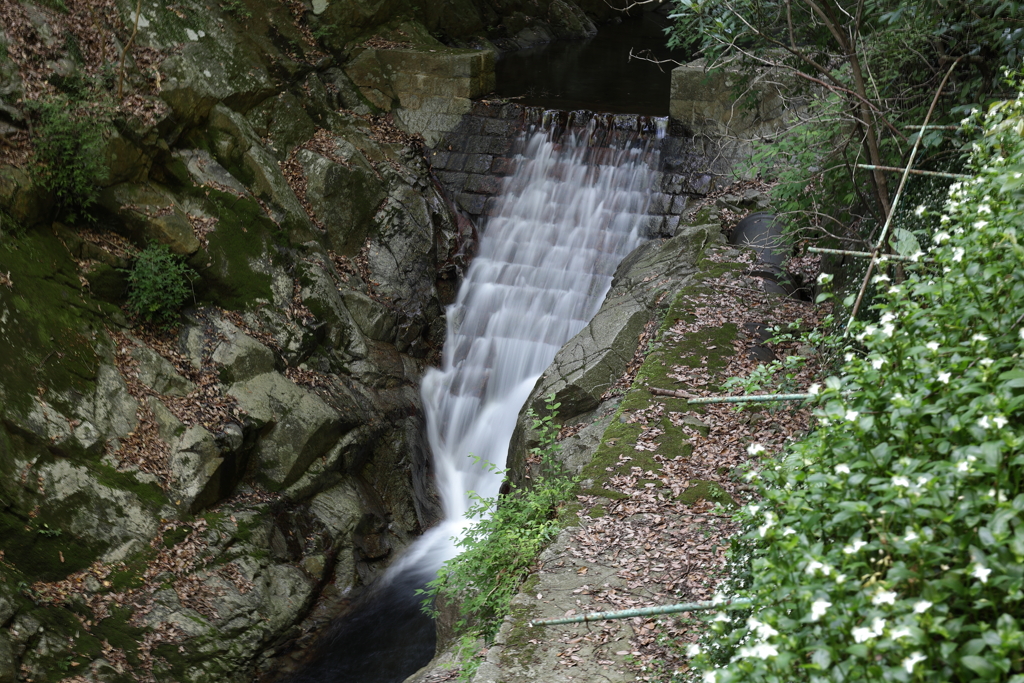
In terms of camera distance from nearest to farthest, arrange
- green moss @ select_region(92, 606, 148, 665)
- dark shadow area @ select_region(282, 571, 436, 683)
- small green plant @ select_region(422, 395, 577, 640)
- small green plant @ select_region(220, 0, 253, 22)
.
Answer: small green plant @ select_region(422, 395, 577, 640), green moss @ select_region(92, 606, 148, 665), dark shadow area @ select_region(282, 571, 436, 683), small green plant @ select_region(220, 0, 253, 22)

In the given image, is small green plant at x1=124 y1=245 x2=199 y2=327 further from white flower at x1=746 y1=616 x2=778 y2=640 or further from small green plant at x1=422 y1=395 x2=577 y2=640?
white flower at x1=746 y1=616 x2=778 y2=640

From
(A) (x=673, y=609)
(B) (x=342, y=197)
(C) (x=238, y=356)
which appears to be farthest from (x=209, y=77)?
(A) (x=673, y=609)

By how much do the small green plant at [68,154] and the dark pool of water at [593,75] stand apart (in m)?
8.16

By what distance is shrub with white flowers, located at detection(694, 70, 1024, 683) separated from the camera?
2.06 meters

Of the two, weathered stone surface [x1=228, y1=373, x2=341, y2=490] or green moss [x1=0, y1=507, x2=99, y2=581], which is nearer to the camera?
green moss [x1=0, y1=507, x2=99, y2=581]

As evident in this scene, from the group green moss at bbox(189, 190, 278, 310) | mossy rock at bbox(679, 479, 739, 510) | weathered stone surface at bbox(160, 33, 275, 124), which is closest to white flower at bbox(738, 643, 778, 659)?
mossy rock at bbox(679, 479, 739, 510)

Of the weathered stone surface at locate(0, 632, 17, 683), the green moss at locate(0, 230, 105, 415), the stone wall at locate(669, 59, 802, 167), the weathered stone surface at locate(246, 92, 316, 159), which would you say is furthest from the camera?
the stone wall at locate(669, 59, 802, 167)

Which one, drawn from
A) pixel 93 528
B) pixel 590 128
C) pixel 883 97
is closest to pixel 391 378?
pixel 93 528

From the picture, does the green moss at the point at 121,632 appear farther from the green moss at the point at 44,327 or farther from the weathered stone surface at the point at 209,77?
the weathered stone surface at the point at 209,77

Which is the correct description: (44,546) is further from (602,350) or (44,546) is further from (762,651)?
(762,651)

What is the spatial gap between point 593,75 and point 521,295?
320 inches

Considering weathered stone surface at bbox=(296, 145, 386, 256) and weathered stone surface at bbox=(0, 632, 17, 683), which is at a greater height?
weathered stone surface at bbox=(296, 145, 386, 256)

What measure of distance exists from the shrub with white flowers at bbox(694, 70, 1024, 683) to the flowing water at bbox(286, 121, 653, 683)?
708 cm

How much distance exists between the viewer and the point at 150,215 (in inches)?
347
